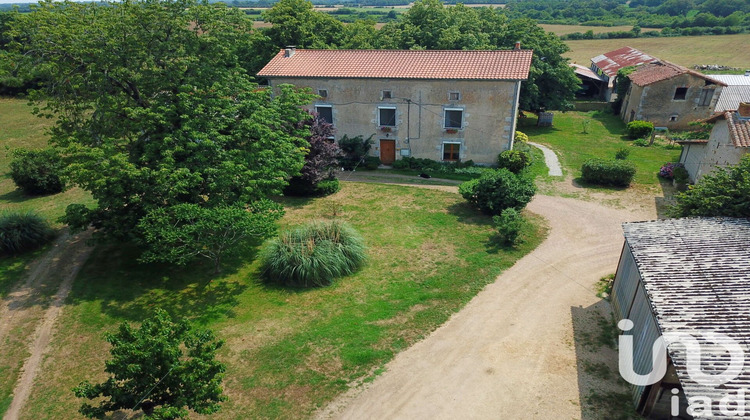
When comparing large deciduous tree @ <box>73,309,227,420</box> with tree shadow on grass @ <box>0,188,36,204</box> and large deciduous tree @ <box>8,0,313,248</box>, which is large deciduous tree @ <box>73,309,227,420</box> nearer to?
large deciduous tree @ <box>8,0,313,248</box>

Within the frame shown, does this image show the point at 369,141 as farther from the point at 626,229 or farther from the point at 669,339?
the point at 669,339

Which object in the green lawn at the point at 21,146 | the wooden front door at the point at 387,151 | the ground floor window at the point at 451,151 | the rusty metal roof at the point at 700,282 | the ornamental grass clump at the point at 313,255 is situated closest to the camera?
the rusty metal roof at the point at 700,282

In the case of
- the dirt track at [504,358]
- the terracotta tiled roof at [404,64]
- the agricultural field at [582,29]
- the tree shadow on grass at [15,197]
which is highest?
the terracotta tiled roof at [404,64]

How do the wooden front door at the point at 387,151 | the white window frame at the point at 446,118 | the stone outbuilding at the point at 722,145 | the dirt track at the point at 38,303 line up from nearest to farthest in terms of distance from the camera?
1. the dirt track at the point at 38,303
2. the stone outbuilding at the point at 722,145
3. the white window frame at the point at 446,118
4. the wooden front door at the point at 387,151

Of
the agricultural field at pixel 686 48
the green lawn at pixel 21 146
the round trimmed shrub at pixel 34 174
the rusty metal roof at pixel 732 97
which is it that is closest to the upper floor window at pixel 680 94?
the rusty metal roof at pixel 732 97

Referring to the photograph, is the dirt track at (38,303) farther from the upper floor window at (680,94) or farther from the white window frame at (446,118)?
the upper floor window at (680,94)

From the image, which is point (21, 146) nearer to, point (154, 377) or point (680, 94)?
point (154, 377)
